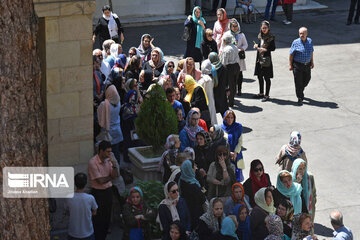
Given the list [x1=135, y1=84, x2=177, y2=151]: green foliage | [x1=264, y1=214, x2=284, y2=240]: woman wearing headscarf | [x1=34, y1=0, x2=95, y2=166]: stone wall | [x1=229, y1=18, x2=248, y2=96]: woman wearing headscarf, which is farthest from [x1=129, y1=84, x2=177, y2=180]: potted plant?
[x1=229, y1=18, x2=248, y2=96]: woman wearing headscarf

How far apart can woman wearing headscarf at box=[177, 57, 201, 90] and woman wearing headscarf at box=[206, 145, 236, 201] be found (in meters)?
3.21

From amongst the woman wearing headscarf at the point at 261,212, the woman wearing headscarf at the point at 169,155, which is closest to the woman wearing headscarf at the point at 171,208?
the woman wearing headscarf at the point at 261,212

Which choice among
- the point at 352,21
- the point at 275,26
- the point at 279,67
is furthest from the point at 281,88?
the point at 352,21

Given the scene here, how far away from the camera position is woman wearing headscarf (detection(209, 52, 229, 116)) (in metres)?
15.6

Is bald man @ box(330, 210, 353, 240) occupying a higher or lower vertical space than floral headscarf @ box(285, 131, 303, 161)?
lower

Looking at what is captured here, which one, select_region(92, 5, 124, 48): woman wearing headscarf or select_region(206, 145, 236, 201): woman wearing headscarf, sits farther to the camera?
select_region(92, 5, 124, 48): woman wearing headscarf

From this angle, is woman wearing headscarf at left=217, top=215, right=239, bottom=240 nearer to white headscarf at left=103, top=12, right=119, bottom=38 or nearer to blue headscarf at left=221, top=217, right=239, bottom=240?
blue headscarf at left=221, top=217, right=239, bottom=240

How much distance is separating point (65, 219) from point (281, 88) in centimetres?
912

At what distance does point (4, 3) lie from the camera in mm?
5883

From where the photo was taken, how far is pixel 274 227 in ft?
32.5

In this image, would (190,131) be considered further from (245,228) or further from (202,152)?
(245,228)

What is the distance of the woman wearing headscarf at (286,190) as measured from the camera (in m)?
10.9

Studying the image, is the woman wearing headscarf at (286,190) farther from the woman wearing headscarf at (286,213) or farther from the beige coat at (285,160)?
the beige coat at (285,160)

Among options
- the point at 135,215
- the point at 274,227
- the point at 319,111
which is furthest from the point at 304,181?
the point at 319,111
